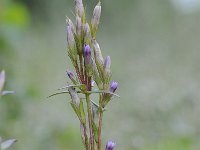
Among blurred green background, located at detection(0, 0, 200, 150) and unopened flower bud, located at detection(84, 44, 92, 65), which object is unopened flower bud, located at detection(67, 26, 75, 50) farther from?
blurred green background, located at detection(0, 0, 200, 150)

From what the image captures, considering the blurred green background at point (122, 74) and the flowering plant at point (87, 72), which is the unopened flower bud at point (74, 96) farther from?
the blurred green background at point (122, 74)

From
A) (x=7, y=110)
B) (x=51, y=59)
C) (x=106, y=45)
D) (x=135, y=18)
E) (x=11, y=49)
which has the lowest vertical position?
(x=7, y=110)

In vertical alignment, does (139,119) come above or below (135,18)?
below

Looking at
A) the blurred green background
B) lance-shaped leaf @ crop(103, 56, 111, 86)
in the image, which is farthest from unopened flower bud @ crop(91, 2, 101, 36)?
the blurred green background

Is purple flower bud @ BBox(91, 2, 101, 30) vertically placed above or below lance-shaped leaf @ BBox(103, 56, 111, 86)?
above

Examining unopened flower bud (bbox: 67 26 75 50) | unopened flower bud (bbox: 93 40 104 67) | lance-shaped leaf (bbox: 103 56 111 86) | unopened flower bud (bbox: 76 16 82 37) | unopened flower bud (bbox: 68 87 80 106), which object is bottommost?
unopened flower bud (bbox: 68 87 80 106)

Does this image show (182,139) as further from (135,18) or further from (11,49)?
(135,18)

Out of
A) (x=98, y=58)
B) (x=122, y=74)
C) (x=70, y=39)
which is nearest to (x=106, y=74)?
(x=98, y=58)

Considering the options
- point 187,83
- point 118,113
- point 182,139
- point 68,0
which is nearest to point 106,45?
point 68,0
